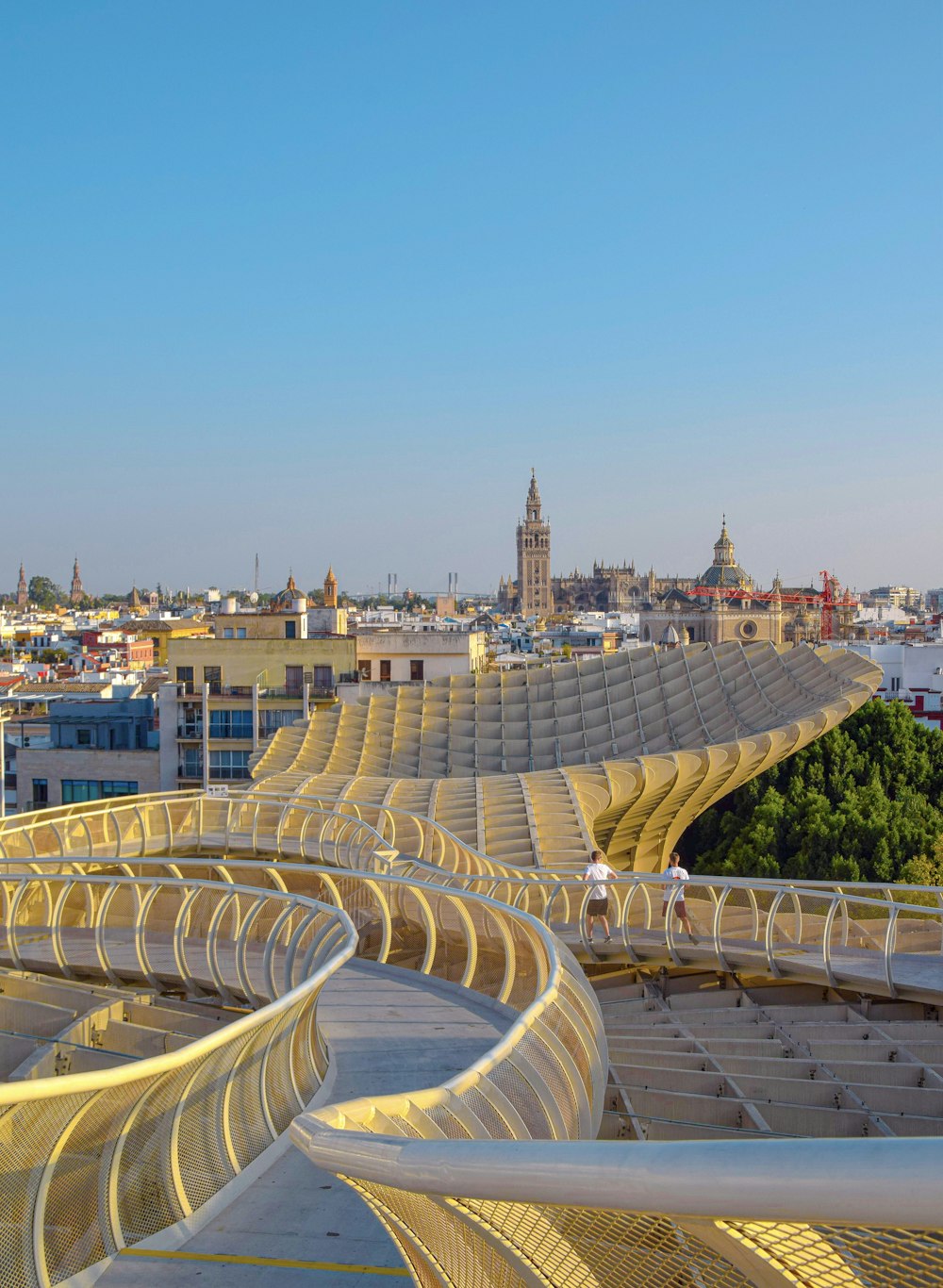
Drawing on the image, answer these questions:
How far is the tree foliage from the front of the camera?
101 feet

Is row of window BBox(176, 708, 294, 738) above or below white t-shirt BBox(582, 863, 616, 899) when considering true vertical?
below

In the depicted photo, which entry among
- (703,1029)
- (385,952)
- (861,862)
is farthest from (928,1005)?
(861,862)

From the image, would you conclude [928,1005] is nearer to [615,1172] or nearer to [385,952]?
[385,952]

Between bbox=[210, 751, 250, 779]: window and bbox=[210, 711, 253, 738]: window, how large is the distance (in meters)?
0.61

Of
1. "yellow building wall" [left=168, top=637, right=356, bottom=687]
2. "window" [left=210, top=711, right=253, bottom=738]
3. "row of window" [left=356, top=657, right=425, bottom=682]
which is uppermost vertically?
"yellow building wall" [left=168, top=637, right=356, bottom=687]

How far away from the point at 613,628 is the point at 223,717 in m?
106

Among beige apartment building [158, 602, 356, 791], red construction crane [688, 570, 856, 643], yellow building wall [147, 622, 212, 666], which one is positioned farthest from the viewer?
red construction crane [688, 570, 856, 643]

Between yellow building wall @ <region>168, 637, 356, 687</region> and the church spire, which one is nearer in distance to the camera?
yellow building wall @ <region>168, 637, 356, 687</region>

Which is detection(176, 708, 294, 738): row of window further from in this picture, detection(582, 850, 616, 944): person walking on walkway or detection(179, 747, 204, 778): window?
detection(582, 850, 616, 944): person walking on walkway

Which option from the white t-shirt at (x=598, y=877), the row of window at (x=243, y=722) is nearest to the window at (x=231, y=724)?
the row of window at (x=243, y=722)

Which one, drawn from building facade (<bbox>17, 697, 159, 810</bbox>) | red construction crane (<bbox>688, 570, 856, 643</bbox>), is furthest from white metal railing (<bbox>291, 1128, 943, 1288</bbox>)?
red construction crane (<bbox>688, 570, 856, 643</bbox>)

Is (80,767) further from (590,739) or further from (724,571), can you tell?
(724,571)

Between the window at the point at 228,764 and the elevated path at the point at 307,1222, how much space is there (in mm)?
35923

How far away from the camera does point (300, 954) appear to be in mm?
8930
